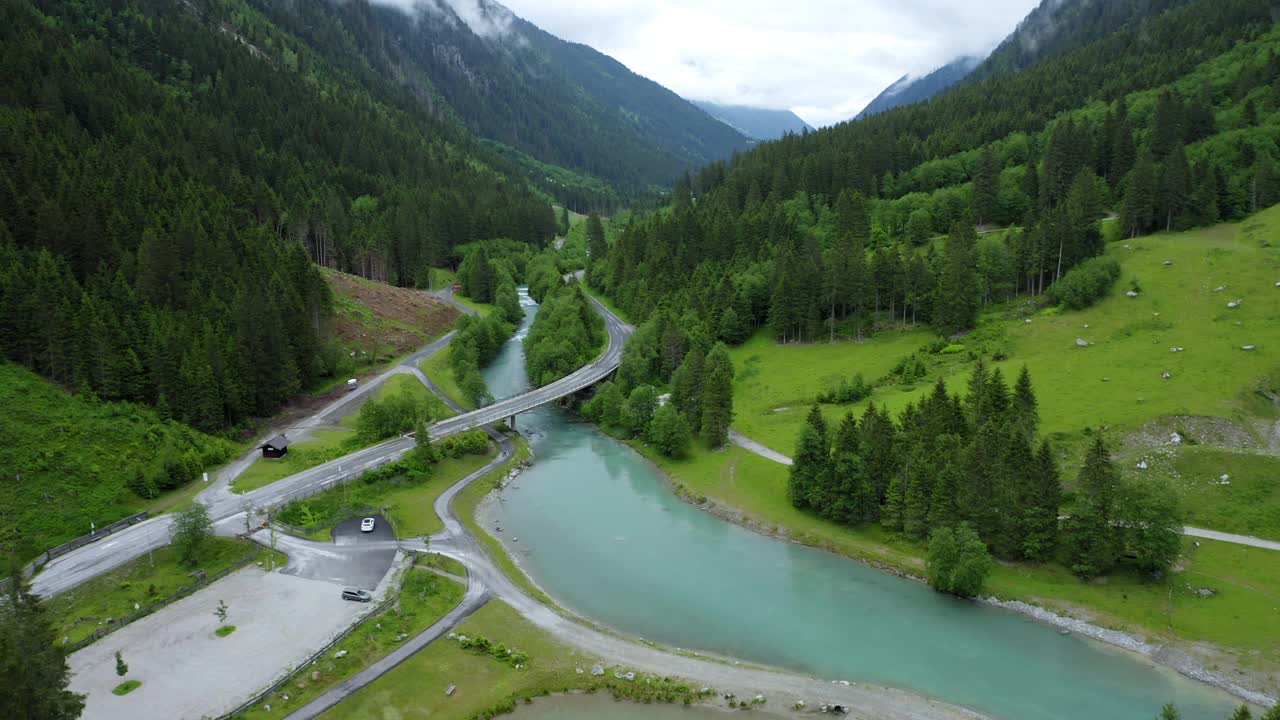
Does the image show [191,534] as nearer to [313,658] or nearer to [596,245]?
[313,658]

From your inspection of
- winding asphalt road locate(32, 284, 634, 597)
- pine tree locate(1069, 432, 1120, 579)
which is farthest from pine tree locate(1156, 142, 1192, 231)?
winding asphalt road locate(32, 284, 634, 597)

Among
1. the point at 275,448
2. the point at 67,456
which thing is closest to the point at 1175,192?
the point at 275,448

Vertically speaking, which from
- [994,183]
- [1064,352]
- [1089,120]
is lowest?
[1064,352]

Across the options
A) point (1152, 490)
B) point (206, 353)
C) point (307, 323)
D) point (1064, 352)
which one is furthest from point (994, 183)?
point (206, 353)

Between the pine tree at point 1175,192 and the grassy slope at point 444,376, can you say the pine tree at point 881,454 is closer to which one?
the grassy slope at point 444,376

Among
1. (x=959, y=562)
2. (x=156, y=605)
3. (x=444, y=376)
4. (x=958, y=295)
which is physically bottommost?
(x=156, y=605)

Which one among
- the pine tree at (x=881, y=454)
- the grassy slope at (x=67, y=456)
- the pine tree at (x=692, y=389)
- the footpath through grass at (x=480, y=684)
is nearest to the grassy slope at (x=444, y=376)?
the pine tree at (x=692, y=389)

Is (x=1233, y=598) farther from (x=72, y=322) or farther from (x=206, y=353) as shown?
(x=72, y=322)
